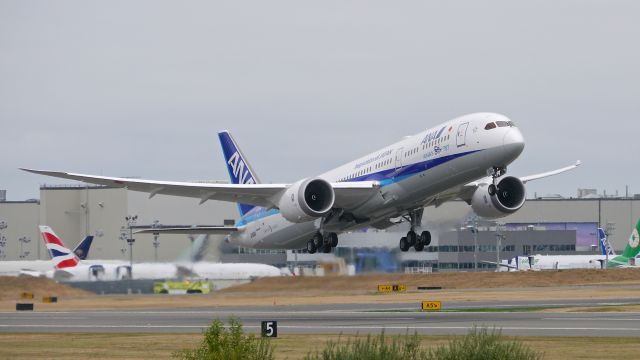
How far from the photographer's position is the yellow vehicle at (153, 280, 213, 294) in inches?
3563

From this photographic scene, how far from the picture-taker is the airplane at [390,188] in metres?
46.5

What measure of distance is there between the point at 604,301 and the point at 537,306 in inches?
211

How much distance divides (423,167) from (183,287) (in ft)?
160

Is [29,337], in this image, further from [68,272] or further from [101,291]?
[68,272]

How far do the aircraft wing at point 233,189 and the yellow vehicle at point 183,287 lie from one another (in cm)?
3289

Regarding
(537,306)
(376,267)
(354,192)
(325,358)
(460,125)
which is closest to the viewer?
(325,358)

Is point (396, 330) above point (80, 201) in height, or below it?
below

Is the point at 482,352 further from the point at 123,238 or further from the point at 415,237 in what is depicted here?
the point at 123,238

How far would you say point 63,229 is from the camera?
542 feet

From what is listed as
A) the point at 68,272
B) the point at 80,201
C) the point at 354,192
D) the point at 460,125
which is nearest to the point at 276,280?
the point at 68,272

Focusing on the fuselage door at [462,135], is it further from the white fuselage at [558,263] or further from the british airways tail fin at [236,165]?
the white fuselage at [558,263]

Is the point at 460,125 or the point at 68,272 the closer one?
the point at 460,125

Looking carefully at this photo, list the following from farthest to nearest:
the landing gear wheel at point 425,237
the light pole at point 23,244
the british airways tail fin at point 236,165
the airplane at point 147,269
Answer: the light pole at point 23,244 → the airplane at point 147,269 → the british airways tail fin at point 236,165 → the landing gear wheel at point 425,237

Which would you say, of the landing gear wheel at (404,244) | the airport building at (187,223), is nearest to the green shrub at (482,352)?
the landing gear wheel at (404,244)
